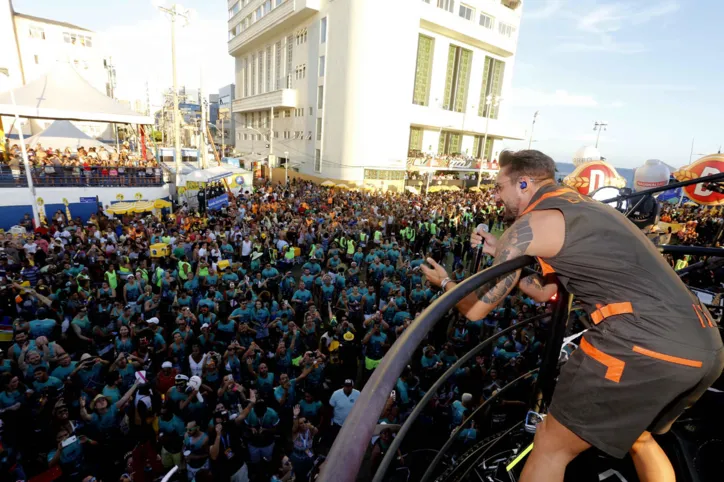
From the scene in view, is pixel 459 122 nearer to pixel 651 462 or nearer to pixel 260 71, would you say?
pixel 260 71

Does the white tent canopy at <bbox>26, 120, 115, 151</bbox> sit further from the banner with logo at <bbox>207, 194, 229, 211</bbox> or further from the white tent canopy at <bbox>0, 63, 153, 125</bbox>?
the banner with logo at <bbox>207, 194, 229, 211</bbox>

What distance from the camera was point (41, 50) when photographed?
142 ft

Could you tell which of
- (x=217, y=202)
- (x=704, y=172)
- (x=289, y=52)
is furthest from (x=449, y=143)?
(x=704, y=172)

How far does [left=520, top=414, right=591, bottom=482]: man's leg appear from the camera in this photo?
171cm

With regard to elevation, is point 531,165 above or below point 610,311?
above

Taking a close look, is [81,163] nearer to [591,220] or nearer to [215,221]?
[215,221]

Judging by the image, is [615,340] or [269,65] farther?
[269,65]

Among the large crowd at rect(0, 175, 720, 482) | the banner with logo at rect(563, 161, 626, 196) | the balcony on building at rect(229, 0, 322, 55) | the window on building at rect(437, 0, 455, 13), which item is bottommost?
the large crowd at rect(0, 175, 720, 482)

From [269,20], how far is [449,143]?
2605cm

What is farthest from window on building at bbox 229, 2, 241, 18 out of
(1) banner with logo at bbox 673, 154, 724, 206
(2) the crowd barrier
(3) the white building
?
(1) banner with logo at bbox 673, 154, 724, 206

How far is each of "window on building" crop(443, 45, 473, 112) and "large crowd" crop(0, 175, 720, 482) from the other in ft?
119

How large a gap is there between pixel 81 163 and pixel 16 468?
2057cm

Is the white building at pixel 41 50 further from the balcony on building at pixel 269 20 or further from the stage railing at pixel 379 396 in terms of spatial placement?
the stage railing at pixel 379 396

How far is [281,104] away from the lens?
44344 mm
